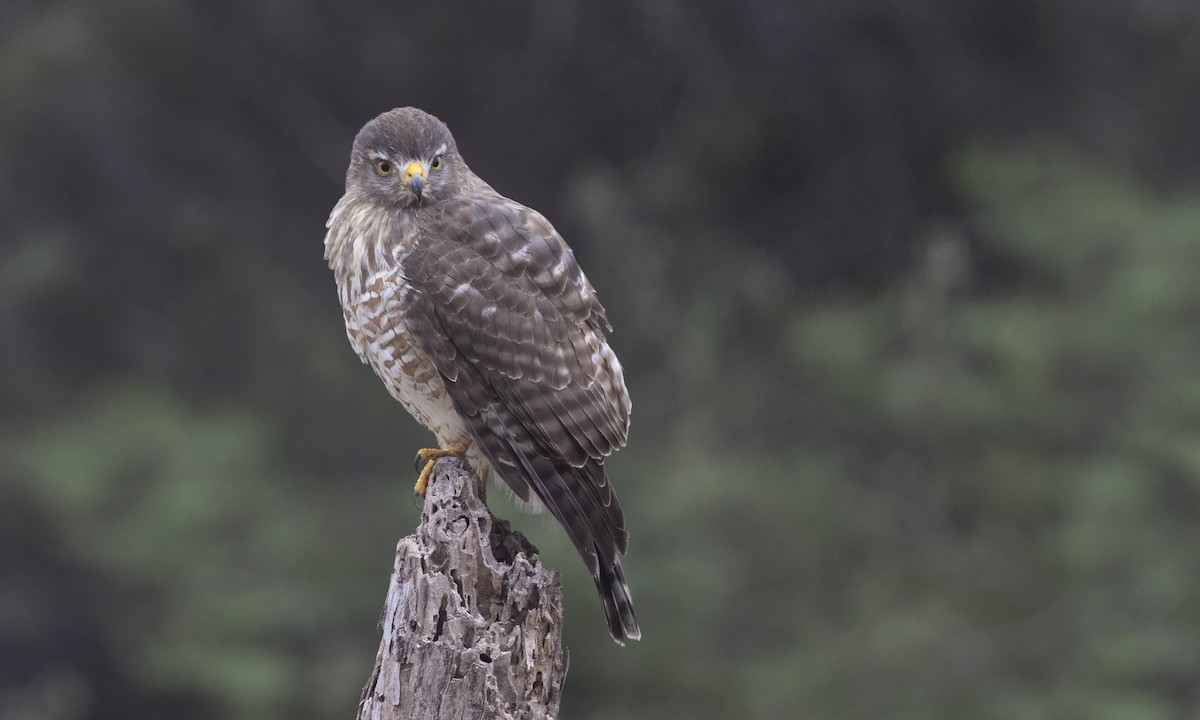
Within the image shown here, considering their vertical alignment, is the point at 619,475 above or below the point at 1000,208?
below

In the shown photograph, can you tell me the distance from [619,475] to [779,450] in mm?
1358

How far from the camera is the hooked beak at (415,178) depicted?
3.73m

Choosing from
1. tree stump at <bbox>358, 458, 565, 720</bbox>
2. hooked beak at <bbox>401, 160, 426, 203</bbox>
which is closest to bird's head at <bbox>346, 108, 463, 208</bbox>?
hooked beak at <bbox>401, 160, 426, 203</bbox>

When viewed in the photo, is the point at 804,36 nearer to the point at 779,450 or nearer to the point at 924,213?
the point at 924,213

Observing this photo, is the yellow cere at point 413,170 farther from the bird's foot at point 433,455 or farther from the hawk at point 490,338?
the bird's foot at point 433,455

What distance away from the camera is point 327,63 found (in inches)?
283

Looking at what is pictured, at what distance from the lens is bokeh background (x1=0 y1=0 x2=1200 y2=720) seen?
680 centimetres

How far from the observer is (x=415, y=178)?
12.3 feet

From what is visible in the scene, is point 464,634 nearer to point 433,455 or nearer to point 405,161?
point 433,455

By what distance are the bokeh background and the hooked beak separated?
8.78ft

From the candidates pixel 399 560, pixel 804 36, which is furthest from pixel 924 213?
pixel 399 560

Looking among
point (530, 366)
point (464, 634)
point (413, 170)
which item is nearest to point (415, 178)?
point (413, 170)

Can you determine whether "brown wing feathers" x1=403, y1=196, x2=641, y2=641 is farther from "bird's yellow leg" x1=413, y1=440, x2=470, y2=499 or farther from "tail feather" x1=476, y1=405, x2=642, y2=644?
"bird's yellow leg" x1=413, y1=440, x2=470, y2=499

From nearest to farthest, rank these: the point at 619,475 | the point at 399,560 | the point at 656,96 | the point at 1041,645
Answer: the point at 399,560 → the point at 619,475 → the point at 1041,645 → the point at 656,96
